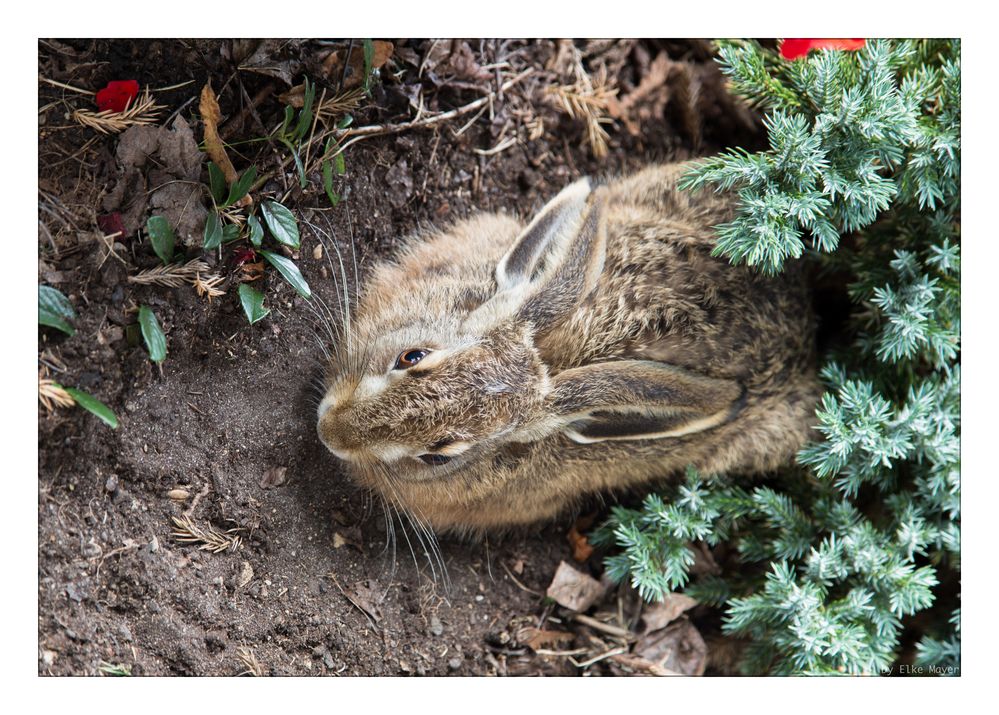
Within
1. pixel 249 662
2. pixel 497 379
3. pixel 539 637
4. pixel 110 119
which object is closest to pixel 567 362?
pixel 497 379

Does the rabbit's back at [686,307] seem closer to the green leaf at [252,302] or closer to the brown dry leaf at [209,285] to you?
the green leaf at [252,302]

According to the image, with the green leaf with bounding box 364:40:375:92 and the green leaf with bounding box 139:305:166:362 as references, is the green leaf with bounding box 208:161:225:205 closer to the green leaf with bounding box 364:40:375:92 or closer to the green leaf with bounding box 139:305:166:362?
the green leaf with bounding box 139:305:166:362

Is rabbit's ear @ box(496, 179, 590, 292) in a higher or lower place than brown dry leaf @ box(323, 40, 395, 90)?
lower

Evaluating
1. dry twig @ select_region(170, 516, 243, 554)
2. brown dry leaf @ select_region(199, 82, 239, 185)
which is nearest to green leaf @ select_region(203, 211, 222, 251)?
brown dry leaf @ select_region(199, 82, 239, 185)

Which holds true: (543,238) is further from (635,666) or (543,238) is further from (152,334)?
Result: (635,666)

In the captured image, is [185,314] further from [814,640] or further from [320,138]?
[814,640]

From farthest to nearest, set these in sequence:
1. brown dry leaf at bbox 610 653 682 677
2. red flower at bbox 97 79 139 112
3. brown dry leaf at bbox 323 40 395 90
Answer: brown dry leaf at bbox 610 653 682 677
brown dry leaf at bbox 323 40 395 90
red flower at bbox 97 79 139 112

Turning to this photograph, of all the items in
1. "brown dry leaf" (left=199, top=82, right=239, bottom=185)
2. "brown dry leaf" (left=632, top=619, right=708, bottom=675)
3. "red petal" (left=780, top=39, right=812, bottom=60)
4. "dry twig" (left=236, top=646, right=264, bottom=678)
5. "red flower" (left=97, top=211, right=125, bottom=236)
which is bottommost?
"brown dry leaf" (left=632, top=619, right=708, bottom=675)
